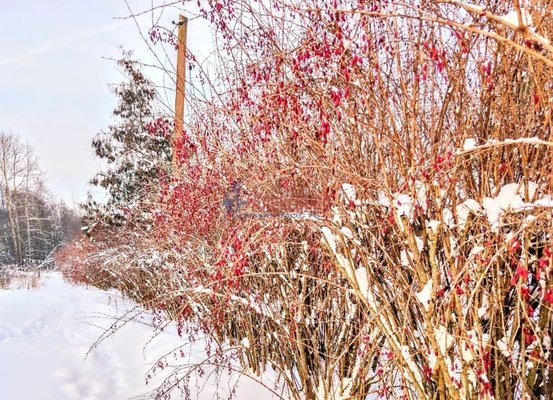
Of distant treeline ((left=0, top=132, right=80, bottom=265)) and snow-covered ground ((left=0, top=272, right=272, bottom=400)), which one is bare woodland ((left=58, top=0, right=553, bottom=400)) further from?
distant treeline ((left=0, top=132, right=80, bottom=265))

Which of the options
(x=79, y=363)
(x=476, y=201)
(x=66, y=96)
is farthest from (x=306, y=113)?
(x=66, y=96)

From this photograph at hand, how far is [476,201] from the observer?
190cm

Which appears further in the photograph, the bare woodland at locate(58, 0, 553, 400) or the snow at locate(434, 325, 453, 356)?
the snow at locate(434, 325, 453, 356)

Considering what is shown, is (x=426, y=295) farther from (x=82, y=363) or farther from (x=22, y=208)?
(x=22, y=208)

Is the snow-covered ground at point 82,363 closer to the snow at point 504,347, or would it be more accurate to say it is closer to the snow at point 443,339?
the snow at point 443,339

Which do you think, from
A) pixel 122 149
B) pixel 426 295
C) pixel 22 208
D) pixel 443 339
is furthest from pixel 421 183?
pixel 22 208

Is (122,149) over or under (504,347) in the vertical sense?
over

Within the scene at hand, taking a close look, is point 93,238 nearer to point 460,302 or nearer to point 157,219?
point 157,219

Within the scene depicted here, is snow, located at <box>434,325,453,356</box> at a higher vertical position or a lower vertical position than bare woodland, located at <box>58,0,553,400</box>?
lower

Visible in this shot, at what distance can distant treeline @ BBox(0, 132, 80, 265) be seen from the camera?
36875 millimetres

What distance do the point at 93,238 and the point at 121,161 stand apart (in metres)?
2.55

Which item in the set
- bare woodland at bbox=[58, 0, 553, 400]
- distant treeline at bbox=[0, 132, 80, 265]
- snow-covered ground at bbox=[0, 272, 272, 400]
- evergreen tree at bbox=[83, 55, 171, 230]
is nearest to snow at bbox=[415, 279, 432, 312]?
bare woodland at bbox=[58, 0, 553, 400]

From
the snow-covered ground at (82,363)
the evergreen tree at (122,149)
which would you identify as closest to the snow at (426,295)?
the snow-covered ground at (82,363)

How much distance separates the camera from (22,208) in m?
40.3
